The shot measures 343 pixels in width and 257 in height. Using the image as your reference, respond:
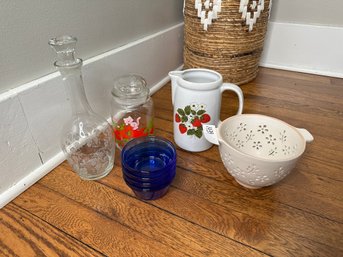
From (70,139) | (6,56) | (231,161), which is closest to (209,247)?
(231,161)

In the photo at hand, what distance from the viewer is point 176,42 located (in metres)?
0.87

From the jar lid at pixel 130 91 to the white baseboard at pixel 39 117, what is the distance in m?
0.06

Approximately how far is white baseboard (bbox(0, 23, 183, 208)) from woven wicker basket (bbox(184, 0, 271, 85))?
0.21 meters

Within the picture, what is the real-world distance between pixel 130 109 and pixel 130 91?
0.04 metres

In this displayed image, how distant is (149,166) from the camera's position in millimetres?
450

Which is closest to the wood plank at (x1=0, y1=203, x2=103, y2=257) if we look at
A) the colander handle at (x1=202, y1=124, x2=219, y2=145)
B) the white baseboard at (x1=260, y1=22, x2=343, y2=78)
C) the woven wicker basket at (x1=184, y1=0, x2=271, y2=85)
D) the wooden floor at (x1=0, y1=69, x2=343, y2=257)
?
the wooden floor at (x1=0, y1=69, x2=343, y2=257)

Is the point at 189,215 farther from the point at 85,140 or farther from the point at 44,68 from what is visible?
the point at 44,68

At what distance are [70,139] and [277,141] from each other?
365mm

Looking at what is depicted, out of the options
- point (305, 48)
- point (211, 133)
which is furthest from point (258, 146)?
point (305, 48)

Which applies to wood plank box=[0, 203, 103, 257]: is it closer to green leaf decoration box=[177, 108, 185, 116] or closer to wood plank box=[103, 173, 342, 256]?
wood plank box=[103, 173, 342, 256]

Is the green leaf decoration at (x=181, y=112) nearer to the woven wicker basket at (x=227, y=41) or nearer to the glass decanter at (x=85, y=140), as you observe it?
the glass decanter at (x=85, y=140)

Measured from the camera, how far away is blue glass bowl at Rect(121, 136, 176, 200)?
0.39 metres

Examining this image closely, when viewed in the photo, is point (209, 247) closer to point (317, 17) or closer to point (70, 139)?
point (70, 139)

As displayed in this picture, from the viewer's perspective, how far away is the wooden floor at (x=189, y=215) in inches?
14.2
